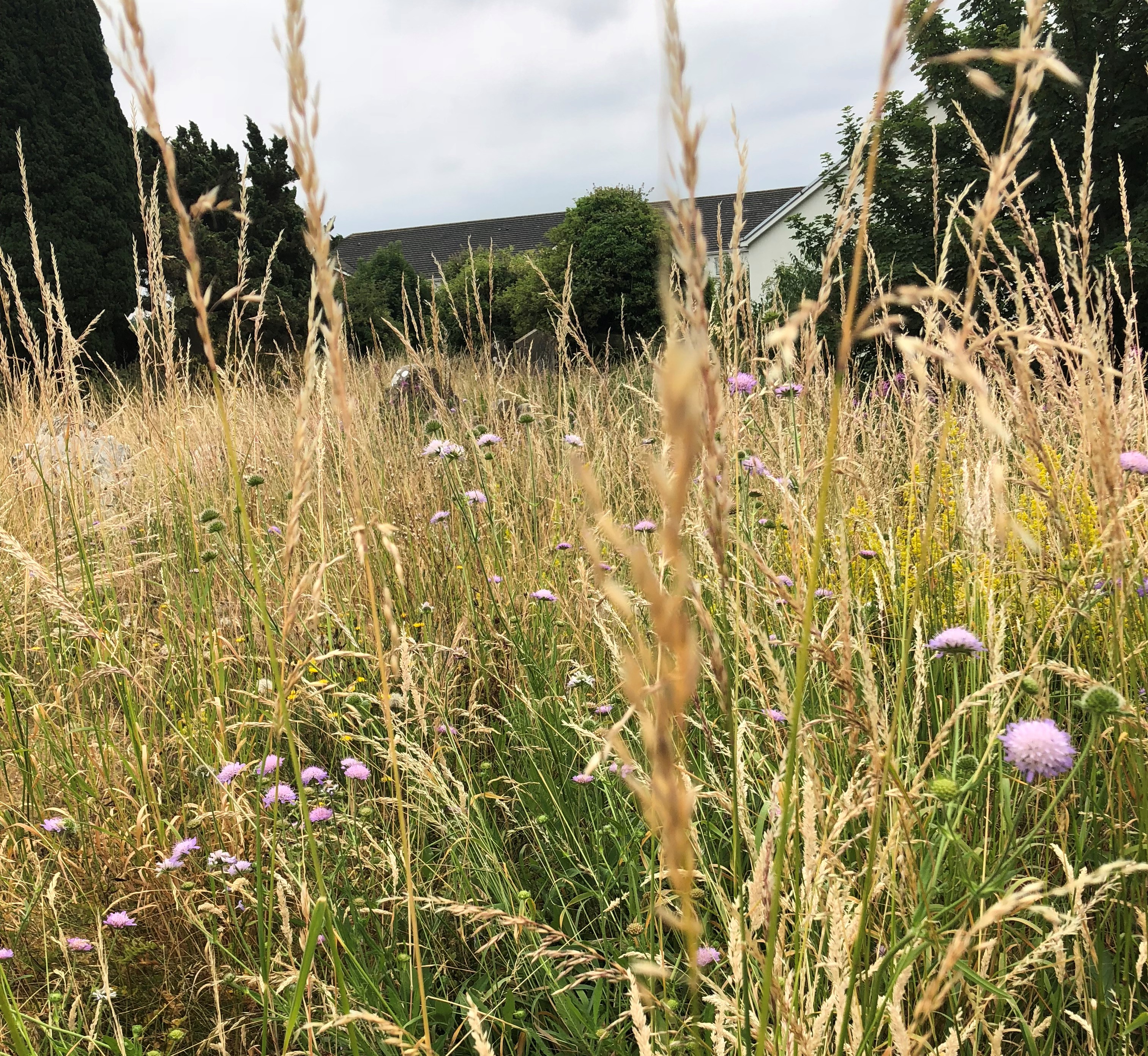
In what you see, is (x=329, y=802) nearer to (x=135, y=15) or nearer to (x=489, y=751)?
(x=489, y=751)

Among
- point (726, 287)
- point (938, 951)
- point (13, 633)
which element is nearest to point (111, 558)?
point (13, 633)

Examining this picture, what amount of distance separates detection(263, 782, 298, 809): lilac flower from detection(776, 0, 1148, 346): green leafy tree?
29.1 feet

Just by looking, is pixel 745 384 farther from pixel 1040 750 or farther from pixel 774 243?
pixel 774 243

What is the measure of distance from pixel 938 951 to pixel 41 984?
5.11 ft

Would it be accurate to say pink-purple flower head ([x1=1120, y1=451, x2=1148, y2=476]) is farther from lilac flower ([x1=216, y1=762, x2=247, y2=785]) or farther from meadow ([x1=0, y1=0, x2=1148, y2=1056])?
lilac flower ([x1=216, y1=762, x2=247, y2=785])

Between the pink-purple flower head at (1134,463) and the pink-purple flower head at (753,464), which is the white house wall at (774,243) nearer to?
the pink-purple flower head at (753,464)

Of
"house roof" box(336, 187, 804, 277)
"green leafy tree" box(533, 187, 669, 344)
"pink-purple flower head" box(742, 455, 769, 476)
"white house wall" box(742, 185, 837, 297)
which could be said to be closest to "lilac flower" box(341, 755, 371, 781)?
"pink-purple flower head" box(742, 455, 769, 476)

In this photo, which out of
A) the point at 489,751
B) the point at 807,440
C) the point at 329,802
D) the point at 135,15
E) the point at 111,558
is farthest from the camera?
the point at 111,558

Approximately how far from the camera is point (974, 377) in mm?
528

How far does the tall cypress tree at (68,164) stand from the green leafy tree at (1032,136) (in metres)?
11.1

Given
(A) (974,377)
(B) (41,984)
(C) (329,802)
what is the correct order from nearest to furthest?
(A) (974,377)
(B) (41,984)
(C) (329,802)

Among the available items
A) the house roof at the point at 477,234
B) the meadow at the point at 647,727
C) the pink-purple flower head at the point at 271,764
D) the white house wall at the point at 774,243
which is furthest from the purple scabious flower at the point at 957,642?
the house roof at the point at 477,234

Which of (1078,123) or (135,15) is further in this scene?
(1078,123)

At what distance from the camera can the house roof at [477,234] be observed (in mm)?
35812
